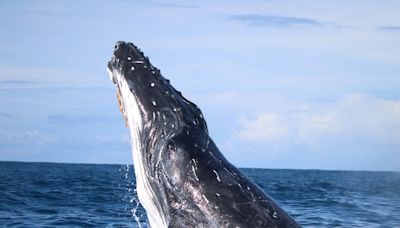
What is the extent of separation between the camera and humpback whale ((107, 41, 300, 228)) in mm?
5578

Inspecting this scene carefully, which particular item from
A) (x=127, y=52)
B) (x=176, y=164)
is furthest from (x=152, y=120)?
(x=127, y=52)

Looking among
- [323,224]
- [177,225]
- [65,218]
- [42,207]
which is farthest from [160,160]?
[42,207]

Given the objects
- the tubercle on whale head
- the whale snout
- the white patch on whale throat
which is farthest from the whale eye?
the whale snout

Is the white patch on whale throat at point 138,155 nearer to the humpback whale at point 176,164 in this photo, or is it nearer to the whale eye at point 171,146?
the humpback whale at point 176,164

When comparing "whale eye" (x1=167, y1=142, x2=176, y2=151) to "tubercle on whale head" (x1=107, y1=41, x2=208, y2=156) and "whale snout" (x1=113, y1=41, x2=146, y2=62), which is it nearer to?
"tubercle on whale head" (x1=107, y1=41, x2=208, y2=156)

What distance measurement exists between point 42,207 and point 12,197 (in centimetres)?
578

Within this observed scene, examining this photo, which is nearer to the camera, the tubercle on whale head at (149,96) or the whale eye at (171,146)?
the whale eye at (171,146)

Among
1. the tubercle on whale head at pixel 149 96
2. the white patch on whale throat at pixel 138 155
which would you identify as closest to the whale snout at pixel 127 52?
the tubercle on whale head at pixel 149 96

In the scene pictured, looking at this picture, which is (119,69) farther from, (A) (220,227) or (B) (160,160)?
(A) (220,227)

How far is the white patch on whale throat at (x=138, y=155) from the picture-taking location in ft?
19.7

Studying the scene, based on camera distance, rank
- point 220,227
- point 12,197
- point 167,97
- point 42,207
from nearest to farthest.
A: 1. point 220,227
2. point 167,97
3. point 42,207
4. point 12,197

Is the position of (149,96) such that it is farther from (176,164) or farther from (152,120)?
(176,164)

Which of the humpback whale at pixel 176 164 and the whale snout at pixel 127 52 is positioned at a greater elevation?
the whale snout at pixel 127 52

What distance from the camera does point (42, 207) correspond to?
29.8m
